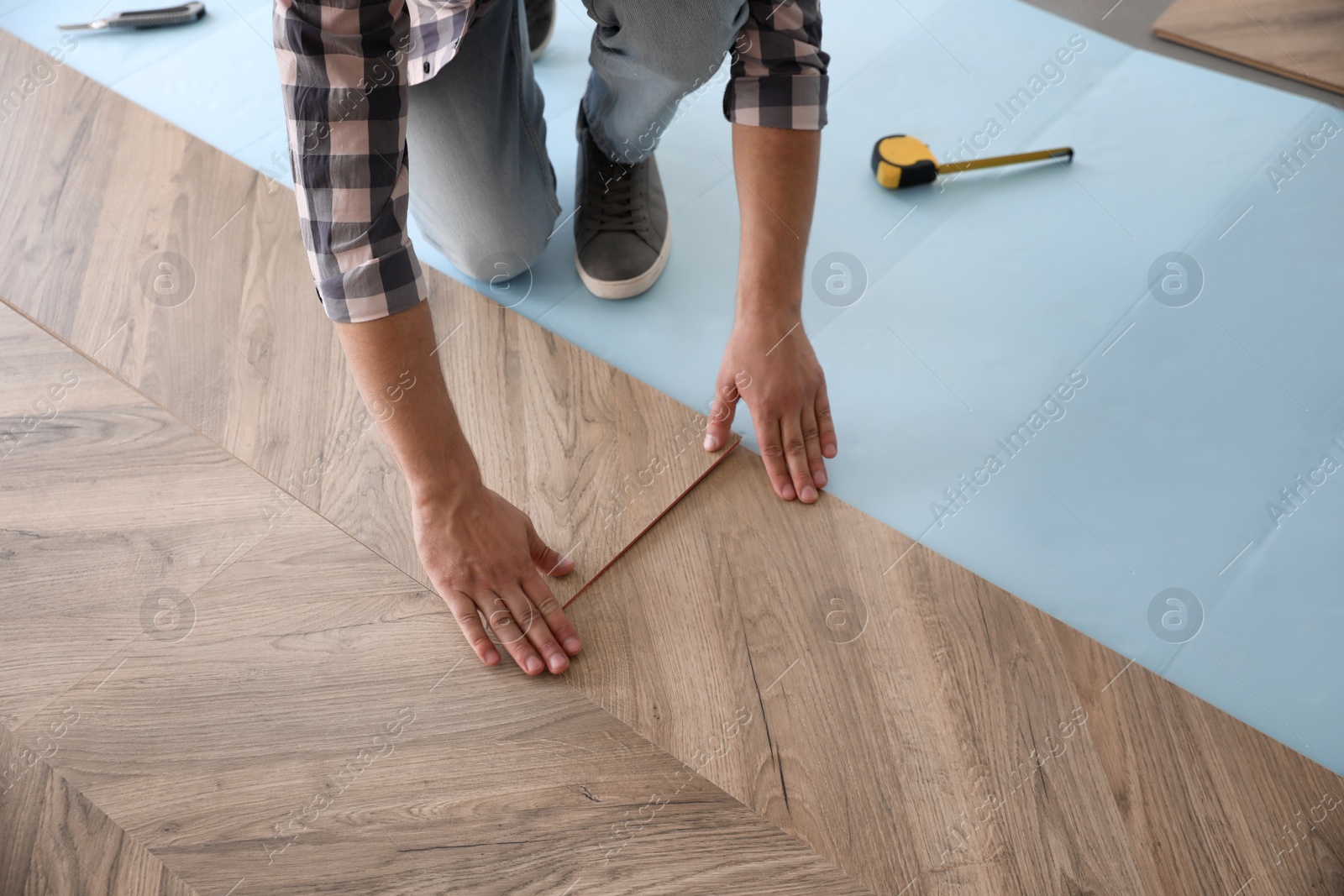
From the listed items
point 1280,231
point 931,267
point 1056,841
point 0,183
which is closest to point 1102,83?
point 1280,231

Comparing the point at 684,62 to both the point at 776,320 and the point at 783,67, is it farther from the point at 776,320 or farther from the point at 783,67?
the point at 776,320

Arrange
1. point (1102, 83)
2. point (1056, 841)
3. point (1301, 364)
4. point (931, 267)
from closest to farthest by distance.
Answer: point (1056, 841) < point (1301, 364) < point (931, 267) < point (1102, 83)

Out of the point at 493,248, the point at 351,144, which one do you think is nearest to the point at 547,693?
the point at 351,144

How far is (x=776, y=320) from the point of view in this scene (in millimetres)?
1324

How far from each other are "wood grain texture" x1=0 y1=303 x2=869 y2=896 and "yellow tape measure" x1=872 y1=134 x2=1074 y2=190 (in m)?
1.22

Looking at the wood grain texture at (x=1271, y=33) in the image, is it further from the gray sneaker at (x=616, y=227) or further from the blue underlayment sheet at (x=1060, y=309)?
the gray sneaker at (x=616, y=227)

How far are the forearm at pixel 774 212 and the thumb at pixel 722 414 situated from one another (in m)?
0.10

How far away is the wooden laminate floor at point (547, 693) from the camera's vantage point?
1034mm

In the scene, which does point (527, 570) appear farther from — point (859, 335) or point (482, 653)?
point (859, 335)

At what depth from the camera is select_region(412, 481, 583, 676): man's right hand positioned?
115 cm

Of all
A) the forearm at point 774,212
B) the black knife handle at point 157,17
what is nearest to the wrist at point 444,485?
the forearm at point 774,212

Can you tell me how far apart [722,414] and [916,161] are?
788mm

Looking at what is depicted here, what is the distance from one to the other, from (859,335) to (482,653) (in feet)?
2.86

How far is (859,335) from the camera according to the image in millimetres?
1602
